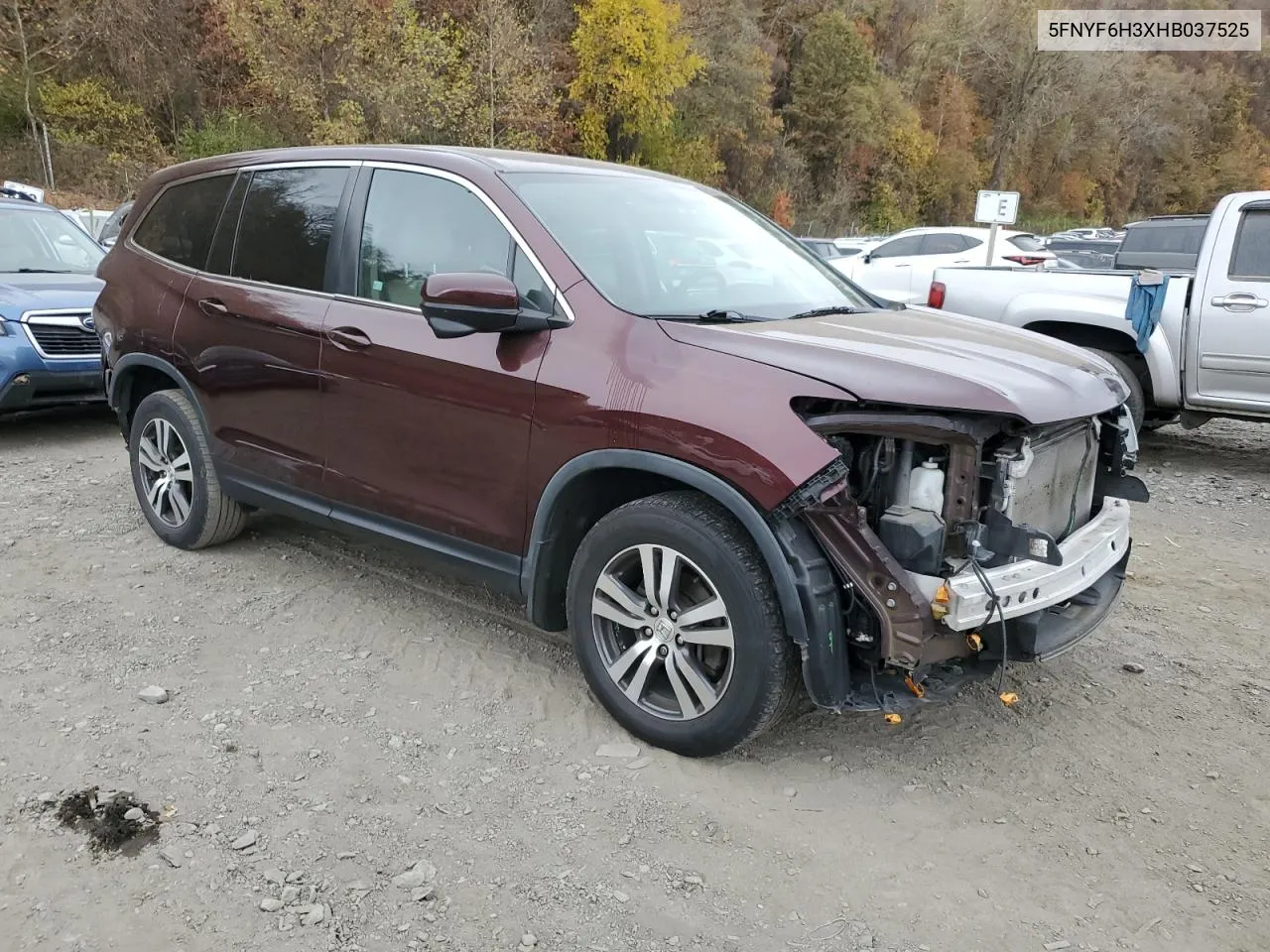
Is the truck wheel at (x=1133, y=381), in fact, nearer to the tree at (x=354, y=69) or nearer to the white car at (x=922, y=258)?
the white car at (x=922, y=258)

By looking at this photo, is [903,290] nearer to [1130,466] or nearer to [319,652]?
[1130,466]

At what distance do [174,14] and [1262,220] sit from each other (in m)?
29.8

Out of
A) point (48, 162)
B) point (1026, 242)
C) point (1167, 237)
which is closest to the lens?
point (1167, 237)

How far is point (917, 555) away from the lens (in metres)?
2.71

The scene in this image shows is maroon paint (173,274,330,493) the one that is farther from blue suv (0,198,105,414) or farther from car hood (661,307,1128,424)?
blue suv (0,198,105,414)

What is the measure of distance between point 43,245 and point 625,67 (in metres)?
30.4

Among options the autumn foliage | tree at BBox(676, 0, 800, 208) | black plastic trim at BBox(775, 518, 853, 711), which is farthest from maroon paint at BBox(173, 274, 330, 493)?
tree at BBox(676, 0, 800, 208)

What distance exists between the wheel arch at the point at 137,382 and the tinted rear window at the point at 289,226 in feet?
2.21

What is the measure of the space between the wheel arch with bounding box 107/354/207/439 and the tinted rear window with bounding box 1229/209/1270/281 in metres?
6.67

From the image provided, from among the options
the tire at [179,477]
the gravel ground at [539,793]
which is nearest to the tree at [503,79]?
the tire at [179,477]

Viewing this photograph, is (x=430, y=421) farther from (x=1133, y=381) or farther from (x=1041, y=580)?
(x=1133, y=381)

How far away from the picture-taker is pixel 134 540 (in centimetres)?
509

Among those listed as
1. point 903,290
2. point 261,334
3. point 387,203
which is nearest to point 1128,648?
point 387,203

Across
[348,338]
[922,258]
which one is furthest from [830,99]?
[348,338]
